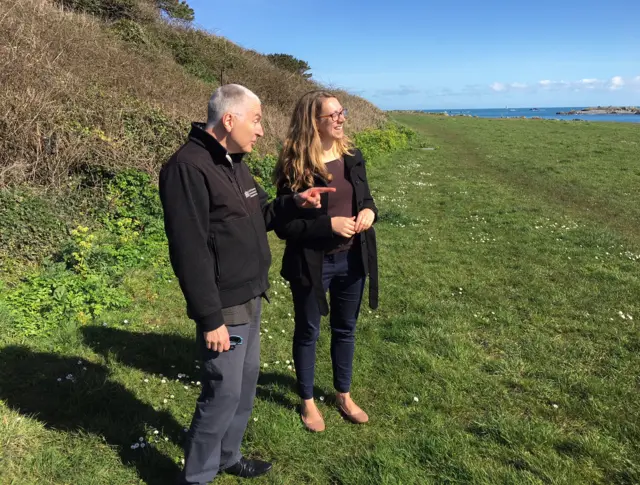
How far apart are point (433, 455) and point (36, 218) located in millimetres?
5894

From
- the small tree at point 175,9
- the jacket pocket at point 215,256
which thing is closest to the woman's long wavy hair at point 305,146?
the jacket pocket at point 215,256

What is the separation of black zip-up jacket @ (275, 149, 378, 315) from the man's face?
25.8 inches

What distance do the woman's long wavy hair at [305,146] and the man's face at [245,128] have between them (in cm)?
55

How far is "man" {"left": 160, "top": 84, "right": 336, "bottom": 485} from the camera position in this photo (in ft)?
7.09

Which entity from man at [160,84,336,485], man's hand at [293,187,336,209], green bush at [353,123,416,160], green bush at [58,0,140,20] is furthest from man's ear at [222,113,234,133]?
green bush at [58,0,140,20]

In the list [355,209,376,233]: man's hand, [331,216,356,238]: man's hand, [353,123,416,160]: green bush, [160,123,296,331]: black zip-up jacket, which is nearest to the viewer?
[160,123,296,331]: black zip-up jacket

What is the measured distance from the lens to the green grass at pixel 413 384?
299 centimetres

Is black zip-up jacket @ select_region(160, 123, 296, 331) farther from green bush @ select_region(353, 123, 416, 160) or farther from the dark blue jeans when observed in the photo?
green bush @ select_region(353, 123, 416, 160)

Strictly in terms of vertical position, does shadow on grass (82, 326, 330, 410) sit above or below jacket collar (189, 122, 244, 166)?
below

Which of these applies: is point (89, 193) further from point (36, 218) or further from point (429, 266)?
point (429, 266)

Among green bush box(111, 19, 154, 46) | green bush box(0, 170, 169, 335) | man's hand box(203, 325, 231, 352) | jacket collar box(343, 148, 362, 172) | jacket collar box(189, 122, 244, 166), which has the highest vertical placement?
green bush box(111, 19, 154, 46)

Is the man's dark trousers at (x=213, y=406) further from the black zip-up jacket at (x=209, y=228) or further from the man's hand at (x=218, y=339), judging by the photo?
the black zip-up jacket at (x=209, y=228)

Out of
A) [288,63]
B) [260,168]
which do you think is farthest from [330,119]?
[288,63]

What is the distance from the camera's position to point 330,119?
2.94m
